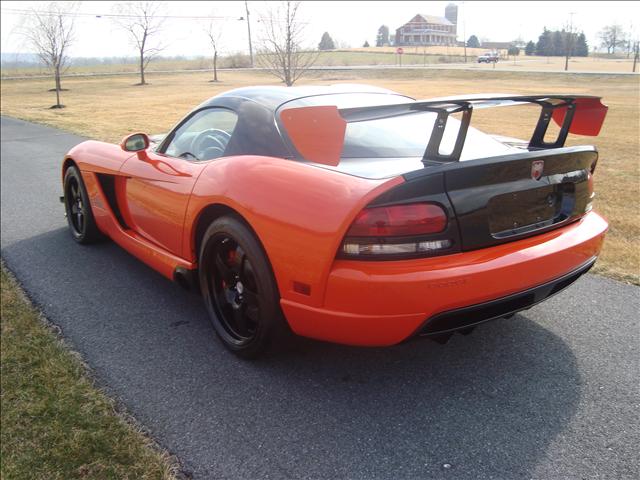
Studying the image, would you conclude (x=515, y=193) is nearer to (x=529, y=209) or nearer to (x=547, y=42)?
(x=529, y=209)

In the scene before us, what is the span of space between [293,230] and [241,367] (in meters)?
0.89

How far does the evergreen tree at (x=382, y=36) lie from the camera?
136375mm

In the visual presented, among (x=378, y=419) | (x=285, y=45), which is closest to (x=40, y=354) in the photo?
(x=378, y=419)

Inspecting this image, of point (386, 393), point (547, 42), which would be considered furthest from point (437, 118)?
point (547, 42)

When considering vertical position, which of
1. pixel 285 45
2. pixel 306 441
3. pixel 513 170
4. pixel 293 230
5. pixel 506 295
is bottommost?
pixel 306 441

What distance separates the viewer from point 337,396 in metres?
2.52

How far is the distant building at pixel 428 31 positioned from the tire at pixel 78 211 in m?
110

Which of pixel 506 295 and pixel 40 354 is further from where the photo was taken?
pixel 40 354

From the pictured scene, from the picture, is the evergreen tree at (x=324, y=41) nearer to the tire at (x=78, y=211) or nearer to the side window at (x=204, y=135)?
the tire at (x=78, y=211)

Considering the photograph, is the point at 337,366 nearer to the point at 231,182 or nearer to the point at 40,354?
the point at 231,182

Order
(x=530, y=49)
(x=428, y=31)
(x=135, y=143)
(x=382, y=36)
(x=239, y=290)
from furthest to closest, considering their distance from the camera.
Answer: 1. (x=382, y=36)
2. (x=428, y=31)
3. (x=530, y=49)
4. (x=135, y=143)
5. (x=239, y=290)

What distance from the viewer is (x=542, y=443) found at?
214 centimetres

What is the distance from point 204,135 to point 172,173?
0.33m

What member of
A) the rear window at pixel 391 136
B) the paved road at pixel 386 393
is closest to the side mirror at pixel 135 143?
the paved road at pixel 386 393
